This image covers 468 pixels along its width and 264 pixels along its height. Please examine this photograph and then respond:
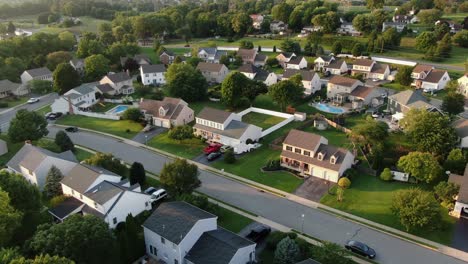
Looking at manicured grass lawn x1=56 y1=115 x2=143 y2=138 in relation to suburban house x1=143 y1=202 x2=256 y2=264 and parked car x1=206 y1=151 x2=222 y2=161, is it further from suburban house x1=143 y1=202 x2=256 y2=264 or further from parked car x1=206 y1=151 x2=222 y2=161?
suburban house x1=143 y1=202 x2=256 y2=264

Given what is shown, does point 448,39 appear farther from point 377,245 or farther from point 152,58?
point 377,245

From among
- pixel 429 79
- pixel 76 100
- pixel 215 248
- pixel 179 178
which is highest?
pixel 179 178

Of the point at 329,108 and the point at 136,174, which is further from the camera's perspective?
the point at 329,108

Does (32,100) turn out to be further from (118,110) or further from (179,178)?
(179,178)

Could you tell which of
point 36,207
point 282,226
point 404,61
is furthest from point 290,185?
point 404,61

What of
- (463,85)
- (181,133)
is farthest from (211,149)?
(463,85)

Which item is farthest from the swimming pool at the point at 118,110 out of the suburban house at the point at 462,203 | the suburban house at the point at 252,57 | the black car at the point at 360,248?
the suburban house at the point at 462,203
